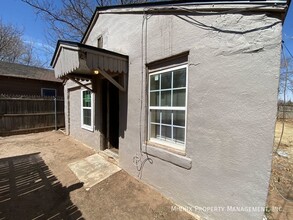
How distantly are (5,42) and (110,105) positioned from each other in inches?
911

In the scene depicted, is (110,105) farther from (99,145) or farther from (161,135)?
(161,135)

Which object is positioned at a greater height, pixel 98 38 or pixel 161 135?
pixel 98 38

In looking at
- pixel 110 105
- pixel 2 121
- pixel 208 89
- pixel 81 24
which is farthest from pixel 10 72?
pixel 208 89

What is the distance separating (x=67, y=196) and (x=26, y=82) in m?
14.0

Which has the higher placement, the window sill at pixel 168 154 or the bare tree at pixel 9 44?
the bare tree at pixel 9 44

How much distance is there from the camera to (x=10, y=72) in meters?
13.2

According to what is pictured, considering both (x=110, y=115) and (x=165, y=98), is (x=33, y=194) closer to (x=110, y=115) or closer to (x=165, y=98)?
(x=110, y=115)

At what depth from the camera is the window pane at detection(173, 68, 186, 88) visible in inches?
121

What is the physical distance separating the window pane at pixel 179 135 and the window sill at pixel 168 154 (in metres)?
0.24

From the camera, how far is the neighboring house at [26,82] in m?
13.0

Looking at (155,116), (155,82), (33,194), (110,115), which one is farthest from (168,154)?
(110,115)

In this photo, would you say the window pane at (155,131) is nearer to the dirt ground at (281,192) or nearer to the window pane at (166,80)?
the window pane at (166,80)

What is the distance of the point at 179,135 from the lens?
3279 mm

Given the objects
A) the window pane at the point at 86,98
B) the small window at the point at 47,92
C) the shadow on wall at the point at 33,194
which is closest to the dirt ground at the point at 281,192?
the shadow on wall at the point at 33,194
